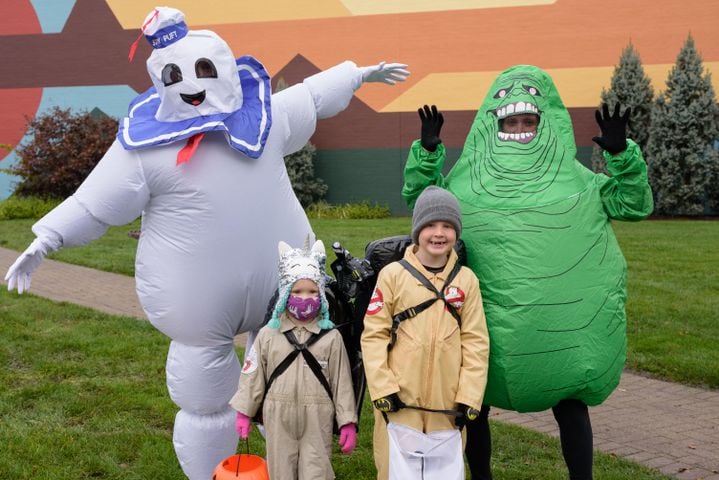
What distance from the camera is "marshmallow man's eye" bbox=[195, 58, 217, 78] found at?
359 cm

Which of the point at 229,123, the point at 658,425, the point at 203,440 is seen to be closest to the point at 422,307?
the point at 229,123

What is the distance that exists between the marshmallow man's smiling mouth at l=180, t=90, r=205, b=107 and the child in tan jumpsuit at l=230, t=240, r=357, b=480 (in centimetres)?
87

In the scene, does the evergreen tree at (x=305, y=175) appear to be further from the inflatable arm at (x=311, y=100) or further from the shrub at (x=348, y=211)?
the inflatable arm at (x=311, y=100)

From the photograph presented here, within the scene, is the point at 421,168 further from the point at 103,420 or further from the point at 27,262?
the point at 103,420

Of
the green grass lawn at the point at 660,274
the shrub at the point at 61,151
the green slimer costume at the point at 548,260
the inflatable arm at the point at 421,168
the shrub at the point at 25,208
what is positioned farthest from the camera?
the shrub at the point at 25,208

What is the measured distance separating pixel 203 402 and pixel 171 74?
1.60 metres

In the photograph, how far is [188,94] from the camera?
11.7 ft

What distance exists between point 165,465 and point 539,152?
274 centimetres

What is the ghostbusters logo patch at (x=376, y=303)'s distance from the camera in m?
3.23

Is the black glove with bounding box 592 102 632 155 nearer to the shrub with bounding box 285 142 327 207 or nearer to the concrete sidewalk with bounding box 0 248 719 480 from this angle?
the concrete sidewalk with bounding box 0 248 719 480

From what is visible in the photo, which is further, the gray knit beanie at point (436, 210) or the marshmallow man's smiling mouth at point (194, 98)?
the marshmallow man's smiling mouth at point (194, 98)

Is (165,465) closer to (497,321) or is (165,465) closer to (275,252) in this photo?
(275,252)

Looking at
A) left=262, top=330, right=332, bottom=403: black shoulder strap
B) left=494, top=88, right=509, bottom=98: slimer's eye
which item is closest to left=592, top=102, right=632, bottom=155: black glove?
left=494, top=88, right=509, bottom=98: slimer's eye

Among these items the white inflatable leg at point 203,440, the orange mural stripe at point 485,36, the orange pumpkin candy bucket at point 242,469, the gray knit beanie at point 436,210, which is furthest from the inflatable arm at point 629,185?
the orange mural stripe at point 485,36
